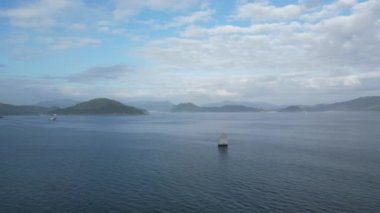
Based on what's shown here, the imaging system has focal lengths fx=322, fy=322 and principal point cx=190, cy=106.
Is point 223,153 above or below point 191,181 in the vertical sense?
above

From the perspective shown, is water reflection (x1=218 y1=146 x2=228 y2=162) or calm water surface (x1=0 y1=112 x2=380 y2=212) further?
water reflection (x1=218 y1=146 x2=228 y2=162)

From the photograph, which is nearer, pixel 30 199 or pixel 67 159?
pixel 30 199

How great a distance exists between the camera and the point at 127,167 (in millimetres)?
74438

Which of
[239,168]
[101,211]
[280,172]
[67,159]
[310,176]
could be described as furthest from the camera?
[67,159]

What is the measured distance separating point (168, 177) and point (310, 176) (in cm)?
2800

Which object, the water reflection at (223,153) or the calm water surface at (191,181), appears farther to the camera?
the water reflection at (223,153)

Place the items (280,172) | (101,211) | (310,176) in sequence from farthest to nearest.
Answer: (280,172), (310,176), (101,211)

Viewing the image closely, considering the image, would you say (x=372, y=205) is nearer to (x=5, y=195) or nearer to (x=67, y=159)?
(x=5, y=195)

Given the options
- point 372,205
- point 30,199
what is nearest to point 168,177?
point 30,199

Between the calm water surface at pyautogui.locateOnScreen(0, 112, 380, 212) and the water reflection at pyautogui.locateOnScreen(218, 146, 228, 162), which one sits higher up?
the water reflection at pyautogui.locateOnScreen(218, 146, 228, 162)

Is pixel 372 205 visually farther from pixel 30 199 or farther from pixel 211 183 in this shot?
pixel 30 199

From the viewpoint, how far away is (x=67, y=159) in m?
85.4

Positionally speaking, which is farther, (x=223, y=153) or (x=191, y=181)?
(x=223, y=153)

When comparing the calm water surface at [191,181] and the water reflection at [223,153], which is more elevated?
the water reflection at [223,153]
